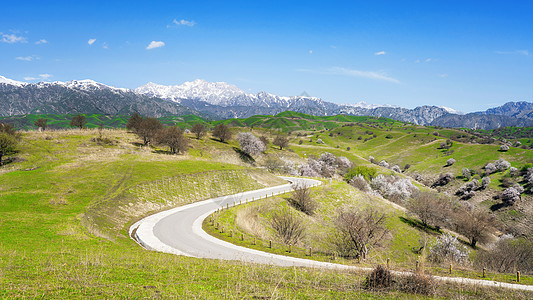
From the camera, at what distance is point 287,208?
45.9 m

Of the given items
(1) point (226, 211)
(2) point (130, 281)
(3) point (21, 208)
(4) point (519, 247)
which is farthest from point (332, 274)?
(4) point (519, 247)

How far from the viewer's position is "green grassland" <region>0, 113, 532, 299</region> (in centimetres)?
1202

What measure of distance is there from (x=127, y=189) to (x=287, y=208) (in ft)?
86.3

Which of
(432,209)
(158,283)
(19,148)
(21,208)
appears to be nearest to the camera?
(158,283)

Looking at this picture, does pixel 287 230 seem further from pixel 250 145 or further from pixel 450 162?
pixel 450 162

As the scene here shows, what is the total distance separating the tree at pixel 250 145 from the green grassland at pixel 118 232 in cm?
3896

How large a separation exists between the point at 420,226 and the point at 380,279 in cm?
4784

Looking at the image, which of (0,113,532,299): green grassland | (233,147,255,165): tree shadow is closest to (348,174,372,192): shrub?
(0,113,532,299): green grassland

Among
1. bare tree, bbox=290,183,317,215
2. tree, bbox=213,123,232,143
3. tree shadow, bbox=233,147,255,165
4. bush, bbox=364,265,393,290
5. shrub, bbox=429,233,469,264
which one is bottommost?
shrub, bbox=429,233,469,264

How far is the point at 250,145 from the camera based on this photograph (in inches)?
4178

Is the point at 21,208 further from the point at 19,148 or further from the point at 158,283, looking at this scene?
the point at 19,148

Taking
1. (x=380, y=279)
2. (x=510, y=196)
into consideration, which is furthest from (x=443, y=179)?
(x=380, y=279)

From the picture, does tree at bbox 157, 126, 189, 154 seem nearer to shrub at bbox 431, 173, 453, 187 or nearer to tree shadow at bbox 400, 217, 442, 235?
tree shadow at bbox 400, 217, 442, 235

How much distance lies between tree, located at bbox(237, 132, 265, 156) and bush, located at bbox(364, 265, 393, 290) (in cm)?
9199
